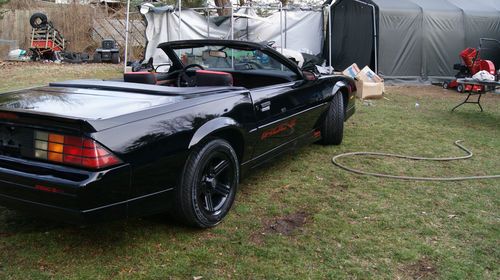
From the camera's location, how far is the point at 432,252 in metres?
2.95

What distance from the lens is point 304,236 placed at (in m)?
3.14

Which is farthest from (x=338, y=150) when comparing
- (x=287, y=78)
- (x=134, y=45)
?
(x=134, y=45)

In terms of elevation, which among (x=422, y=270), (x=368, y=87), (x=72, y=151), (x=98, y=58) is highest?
(x=98, y=58)

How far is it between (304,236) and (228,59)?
227 cm

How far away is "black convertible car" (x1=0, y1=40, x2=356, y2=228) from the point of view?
2.42 meters

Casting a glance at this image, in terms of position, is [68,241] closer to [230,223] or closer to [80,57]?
[230,223]

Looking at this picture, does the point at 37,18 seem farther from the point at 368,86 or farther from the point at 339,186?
the point at 339,186

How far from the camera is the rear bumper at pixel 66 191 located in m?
2.38

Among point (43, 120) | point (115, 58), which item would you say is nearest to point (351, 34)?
point (115, 58)

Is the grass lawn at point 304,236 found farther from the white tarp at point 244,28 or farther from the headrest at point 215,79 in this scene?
the white tarp at point 244,28

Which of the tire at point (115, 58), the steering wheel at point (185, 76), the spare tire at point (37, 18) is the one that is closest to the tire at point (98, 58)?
the tire at point (115, 58)

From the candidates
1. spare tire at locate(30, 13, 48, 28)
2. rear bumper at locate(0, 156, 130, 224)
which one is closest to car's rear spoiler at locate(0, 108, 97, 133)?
rear bumper at locate(0, 156, 130, 224)

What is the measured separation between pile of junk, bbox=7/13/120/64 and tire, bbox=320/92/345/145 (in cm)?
1529

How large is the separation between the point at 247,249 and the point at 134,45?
18503 mm
